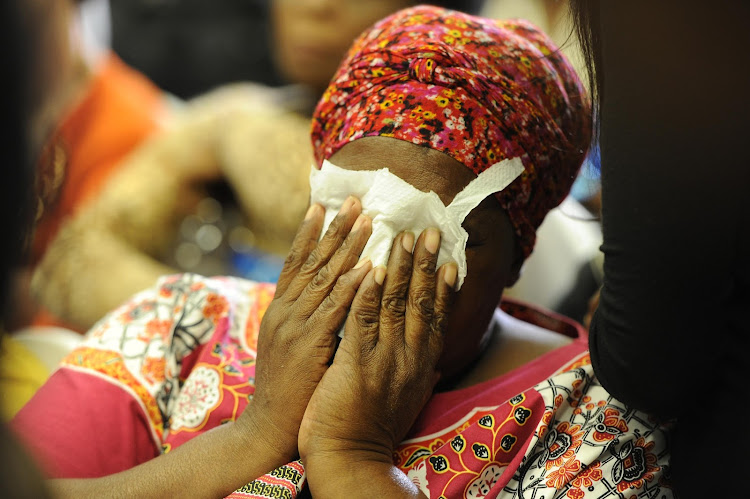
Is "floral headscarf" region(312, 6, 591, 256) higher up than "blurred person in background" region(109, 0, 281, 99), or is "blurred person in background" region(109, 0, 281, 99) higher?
"floral headscarf" region(312, 6, 591, 256)

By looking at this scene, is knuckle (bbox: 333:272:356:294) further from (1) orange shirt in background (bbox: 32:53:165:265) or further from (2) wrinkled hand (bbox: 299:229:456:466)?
(1) orange shirt in background (bbox: 32:53:165:265)

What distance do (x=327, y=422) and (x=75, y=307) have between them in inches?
73.6

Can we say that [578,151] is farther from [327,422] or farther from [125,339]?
[125,339]

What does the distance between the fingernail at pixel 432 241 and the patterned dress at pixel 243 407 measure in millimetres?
291

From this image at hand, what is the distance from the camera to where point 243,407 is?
131cm

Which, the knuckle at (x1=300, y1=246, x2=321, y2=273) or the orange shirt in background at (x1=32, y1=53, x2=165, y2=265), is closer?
the knuckle at (x1=300, y1=246, x2=321, y2=273)

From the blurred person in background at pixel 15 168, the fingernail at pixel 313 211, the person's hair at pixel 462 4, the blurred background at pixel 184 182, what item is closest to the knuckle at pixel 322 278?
the fingernail at pixel 313 211

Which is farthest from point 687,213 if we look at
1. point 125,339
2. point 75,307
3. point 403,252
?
point 75,307

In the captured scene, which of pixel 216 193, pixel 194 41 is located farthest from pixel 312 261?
pixel 194 41

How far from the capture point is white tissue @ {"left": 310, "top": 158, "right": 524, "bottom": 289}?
115cm

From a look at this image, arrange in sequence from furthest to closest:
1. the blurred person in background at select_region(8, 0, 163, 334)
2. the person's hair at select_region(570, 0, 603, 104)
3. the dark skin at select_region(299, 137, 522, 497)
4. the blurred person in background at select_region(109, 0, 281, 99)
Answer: the blurred person in background at select_region(109, 0, 281, 99), the blurred person in background at select_region(8, 0, 163, 334), the dark skin at select_region(299, 137, 522, 497), the person's hair at select_region(570, 0, 603, 104)

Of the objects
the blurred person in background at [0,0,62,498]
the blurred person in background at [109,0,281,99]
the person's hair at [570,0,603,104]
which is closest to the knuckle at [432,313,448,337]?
the person's hair at [570,0,603,104]

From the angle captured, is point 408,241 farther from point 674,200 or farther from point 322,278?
point 674,200

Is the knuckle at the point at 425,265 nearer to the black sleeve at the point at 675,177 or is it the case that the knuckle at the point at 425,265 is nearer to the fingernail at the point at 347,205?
the fingernail at the point at 347,205
